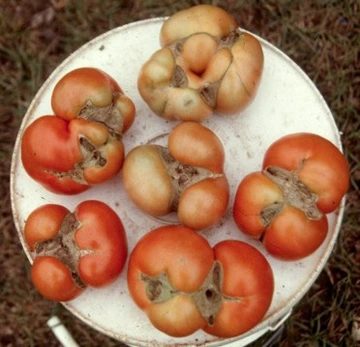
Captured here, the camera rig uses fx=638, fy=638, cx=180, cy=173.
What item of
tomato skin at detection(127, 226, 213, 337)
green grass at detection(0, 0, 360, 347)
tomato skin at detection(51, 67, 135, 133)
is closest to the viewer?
tomato skin at detection(127, 226, 213, 337)

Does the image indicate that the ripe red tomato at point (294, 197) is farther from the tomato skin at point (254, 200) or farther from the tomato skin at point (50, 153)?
the tomato skin at point (50, 153)

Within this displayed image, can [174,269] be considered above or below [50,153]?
below

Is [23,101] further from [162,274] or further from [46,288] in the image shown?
[162,274]

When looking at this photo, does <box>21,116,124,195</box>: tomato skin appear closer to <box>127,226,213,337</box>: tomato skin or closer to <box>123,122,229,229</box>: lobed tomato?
<box>123,122,229,229</box>: lobed tomato

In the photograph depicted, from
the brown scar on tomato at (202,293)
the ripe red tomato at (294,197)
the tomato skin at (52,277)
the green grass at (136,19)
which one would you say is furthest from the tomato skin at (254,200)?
the green grass at (136,19)

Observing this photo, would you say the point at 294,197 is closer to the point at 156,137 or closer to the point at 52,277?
the point at 156,137

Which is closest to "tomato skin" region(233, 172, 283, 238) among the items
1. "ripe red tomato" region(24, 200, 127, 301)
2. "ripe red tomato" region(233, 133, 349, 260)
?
"ripe red tomato" region(233, 133, 349, 260)

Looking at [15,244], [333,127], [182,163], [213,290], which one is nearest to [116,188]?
[182,163]

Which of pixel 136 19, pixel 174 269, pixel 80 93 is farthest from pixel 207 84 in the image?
pixel 136 19
